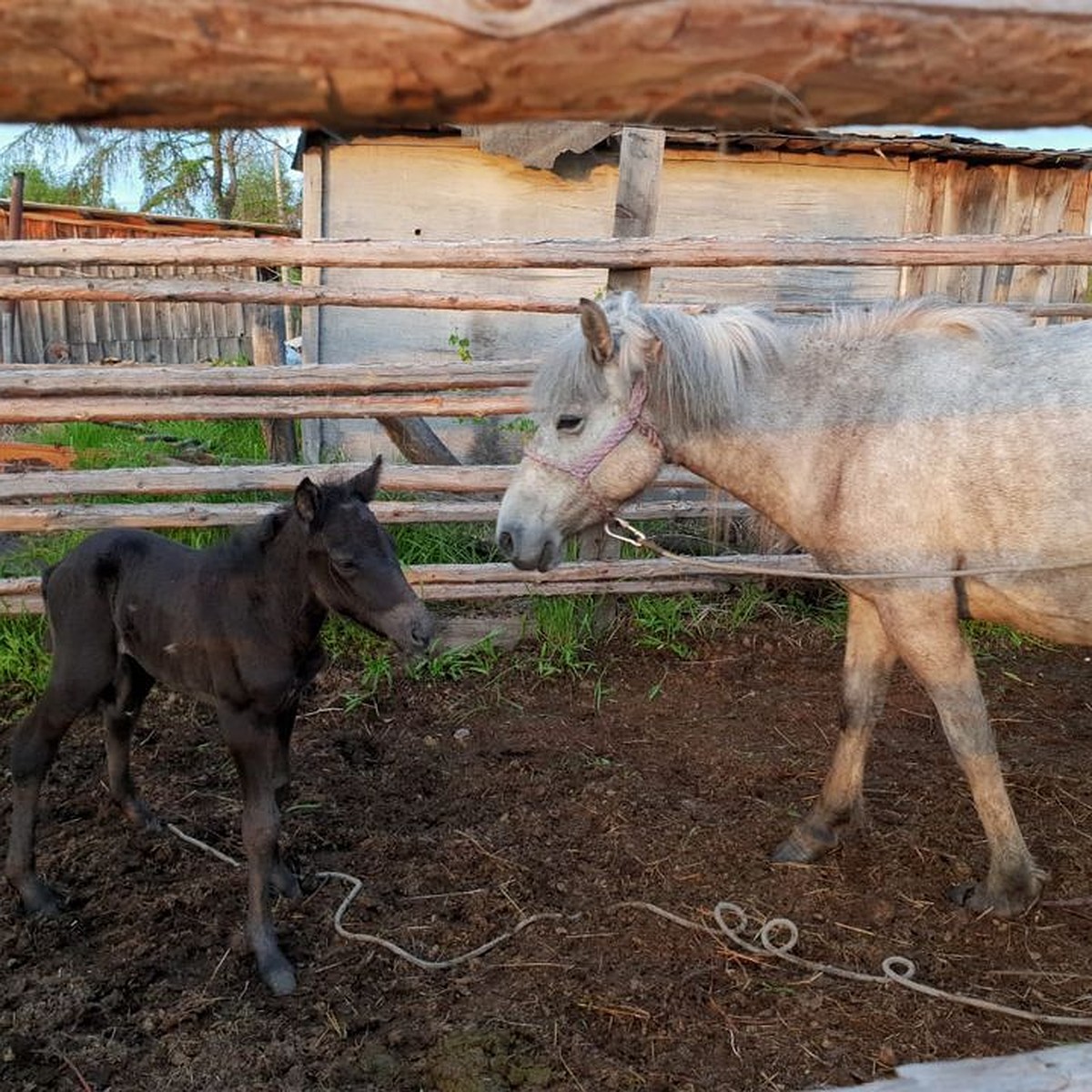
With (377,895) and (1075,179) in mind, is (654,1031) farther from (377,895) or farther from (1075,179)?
(1075,179)

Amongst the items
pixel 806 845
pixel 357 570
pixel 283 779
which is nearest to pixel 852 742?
pixel 806 845

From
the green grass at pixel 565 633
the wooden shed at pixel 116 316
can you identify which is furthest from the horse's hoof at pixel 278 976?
the wooden shed at pixel 116 316

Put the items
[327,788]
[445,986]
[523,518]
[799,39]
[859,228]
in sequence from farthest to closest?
1. [859,228]
2. [327,788]
3. [523,518]
4. [445,986]
5. [799,39]

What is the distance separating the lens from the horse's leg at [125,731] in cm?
360

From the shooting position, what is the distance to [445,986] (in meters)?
3.02

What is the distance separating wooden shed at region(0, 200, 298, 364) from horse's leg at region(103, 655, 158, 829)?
9.89m

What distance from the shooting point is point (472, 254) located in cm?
475

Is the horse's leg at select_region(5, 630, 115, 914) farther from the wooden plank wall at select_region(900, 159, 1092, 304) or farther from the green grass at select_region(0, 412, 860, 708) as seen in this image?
the wooden plank wall at select_region(900, 159, 1092, 304)

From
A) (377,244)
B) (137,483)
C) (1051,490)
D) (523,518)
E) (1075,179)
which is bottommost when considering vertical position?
(137,483)

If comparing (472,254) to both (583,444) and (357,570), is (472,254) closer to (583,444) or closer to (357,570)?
(583,444)

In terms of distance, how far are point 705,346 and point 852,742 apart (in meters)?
1.66

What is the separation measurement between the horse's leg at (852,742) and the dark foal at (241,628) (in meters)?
1.75

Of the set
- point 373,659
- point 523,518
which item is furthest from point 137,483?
point 523,518

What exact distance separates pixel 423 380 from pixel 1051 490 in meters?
3.04
